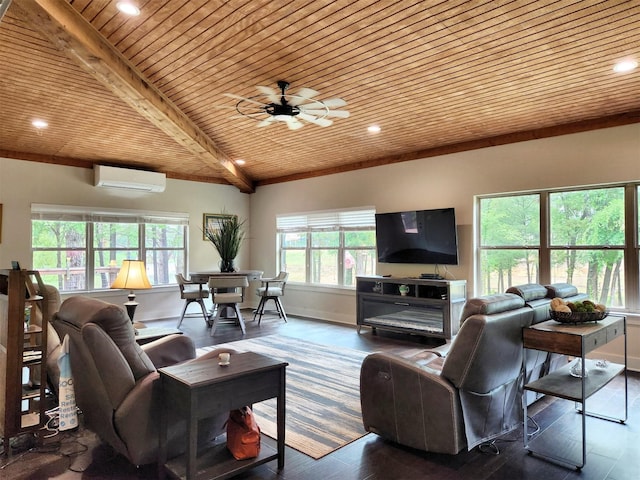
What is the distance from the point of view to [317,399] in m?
3.67

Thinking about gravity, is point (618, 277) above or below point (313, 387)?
above

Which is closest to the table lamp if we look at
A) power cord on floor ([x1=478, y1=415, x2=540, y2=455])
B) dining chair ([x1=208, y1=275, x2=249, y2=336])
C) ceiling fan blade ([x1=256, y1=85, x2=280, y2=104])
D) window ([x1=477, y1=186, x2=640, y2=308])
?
ceiling fan blade ([x1=256, y1=85, x2=280, y2=104])

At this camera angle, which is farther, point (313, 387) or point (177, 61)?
point (177, 61)

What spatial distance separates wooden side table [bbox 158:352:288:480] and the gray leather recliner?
2.29ft

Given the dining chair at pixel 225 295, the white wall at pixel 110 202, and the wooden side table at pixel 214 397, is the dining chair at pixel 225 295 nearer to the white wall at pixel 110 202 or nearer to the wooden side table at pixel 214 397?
the white wall at pixel 110 202

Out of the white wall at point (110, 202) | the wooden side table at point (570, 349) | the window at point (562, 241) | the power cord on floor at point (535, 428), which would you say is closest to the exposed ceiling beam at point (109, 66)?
the white wall at point (110, 202)

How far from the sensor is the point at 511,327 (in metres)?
2.65

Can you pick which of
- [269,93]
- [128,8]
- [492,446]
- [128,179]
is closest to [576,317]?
[492,446]

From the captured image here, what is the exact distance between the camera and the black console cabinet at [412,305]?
5.57 metres

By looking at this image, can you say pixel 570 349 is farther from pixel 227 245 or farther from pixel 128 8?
pixel 227 245

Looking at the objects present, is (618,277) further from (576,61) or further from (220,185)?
(220,185)

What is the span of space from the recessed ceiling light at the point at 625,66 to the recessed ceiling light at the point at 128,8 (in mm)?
4085

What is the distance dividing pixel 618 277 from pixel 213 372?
4.56 metres

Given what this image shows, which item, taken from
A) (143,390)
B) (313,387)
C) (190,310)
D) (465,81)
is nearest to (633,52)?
(465,81)
